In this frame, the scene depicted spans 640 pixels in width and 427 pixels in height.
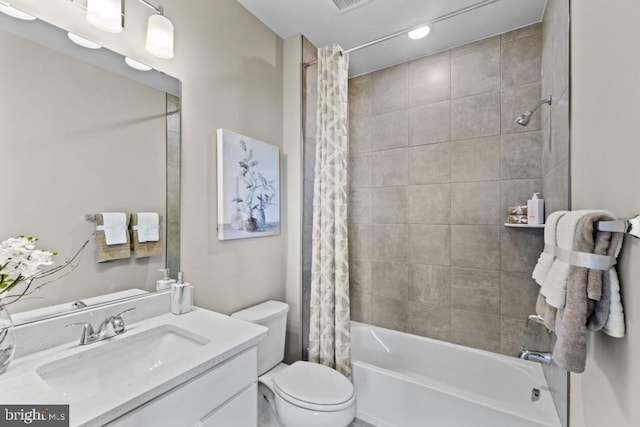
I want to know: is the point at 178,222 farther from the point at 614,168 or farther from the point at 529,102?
the point at 529,102

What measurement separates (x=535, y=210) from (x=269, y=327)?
1.79m

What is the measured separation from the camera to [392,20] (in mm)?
1923

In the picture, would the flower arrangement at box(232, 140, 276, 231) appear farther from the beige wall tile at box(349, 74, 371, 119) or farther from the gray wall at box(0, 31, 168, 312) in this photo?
the beige wall tile at box(349, 74, 371, 119)

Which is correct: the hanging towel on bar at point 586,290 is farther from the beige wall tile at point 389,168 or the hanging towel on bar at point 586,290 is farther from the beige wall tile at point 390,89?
the beige wall tile at point 390,89

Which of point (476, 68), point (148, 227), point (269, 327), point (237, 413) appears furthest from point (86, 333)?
point (476, 68)

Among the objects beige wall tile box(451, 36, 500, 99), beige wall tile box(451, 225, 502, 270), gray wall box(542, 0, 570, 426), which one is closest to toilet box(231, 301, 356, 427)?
gray wall box(542, 0, 570, 426)

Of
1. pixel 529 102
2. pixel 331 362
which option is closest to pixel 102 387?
pixel 331 362

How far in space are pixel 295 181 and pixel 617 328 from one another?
5.85ft

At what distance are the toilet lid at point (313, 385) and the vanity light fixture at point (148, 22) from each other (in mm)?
1769

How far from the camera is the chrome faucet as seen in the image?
105 centimetres

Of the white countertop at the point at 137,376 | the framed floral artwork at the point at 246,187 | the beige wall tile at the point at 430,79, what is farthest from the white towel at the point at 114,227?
the beige wall tile at the point at 430,79

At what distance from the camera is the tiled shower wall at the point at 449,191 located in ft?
6.45

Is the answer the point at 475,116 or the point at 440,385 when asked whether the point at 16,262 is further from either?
the point at 475,116

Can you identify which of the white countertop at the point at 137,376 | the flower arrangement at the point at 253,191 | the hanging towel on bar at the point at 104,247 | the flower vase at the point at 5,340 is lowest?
the white countertop at the point at 137,376
